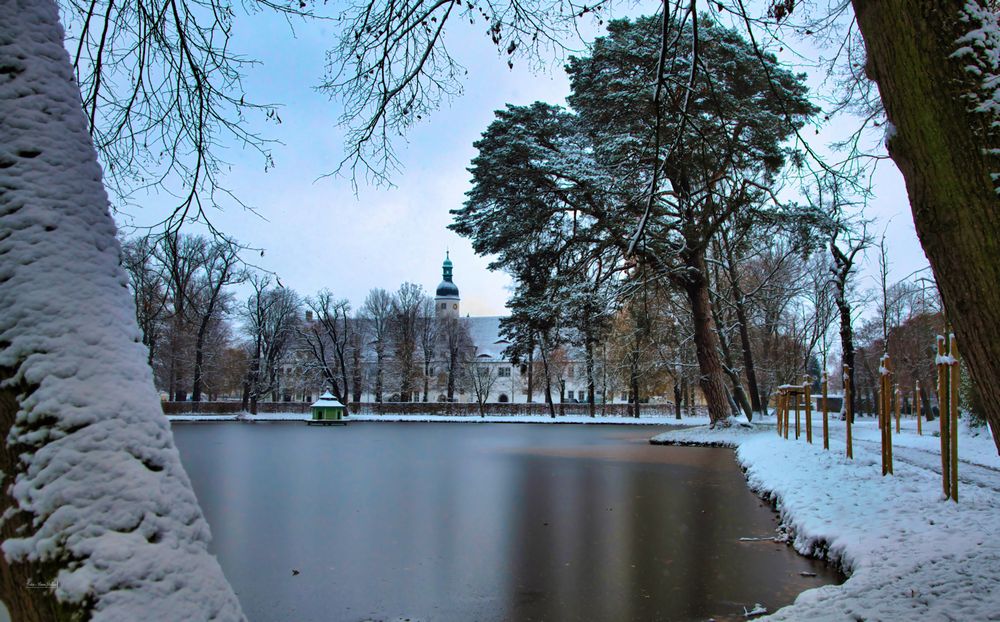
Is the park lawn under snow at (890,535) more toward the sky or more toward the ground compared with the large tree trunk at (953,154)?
more toward the ground

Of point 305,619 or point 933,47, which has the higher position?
point 933,47

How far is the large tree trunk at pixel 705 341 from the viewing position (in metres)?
17.9

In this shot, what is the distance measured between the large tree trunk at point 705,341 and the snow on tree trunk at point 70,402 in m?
16.7

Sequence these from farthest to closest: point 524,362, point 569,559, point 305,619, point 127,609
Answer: point 524,362 < point 569,559 < point 305,619 < point 127,609

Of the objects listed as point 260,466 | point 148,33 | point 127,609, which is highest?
point 148,33

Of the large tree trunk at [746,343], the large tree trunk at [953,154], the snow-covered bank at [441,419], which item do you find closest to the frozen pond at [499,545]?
the large tree trunk at [953,154]

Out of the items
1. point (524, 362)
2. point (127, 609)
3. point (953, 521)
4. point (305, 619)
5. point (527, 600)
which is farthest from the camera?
point (524, 362)

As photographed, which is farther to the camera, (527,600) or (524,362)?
(524,362)

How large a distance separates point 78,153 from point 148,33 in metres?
2.73

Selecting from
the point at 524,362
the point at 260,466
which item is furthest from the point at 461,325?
the point at 260,466

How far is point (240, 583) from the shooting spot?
4574 millimetres

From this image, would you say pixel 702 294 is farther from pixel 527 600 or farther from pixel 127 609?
pixel 127 609

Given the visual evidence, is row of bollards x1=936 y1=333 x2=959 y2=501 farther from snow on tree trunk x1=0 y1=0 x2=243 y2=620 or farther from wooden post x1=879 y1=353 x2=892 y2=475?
snow on tree trunk x1=0 y1=0 x2=243 y2=620

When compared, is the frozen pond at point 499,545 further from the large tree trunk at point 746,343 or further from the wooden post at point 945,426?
the large tree trunk at point 746,343
